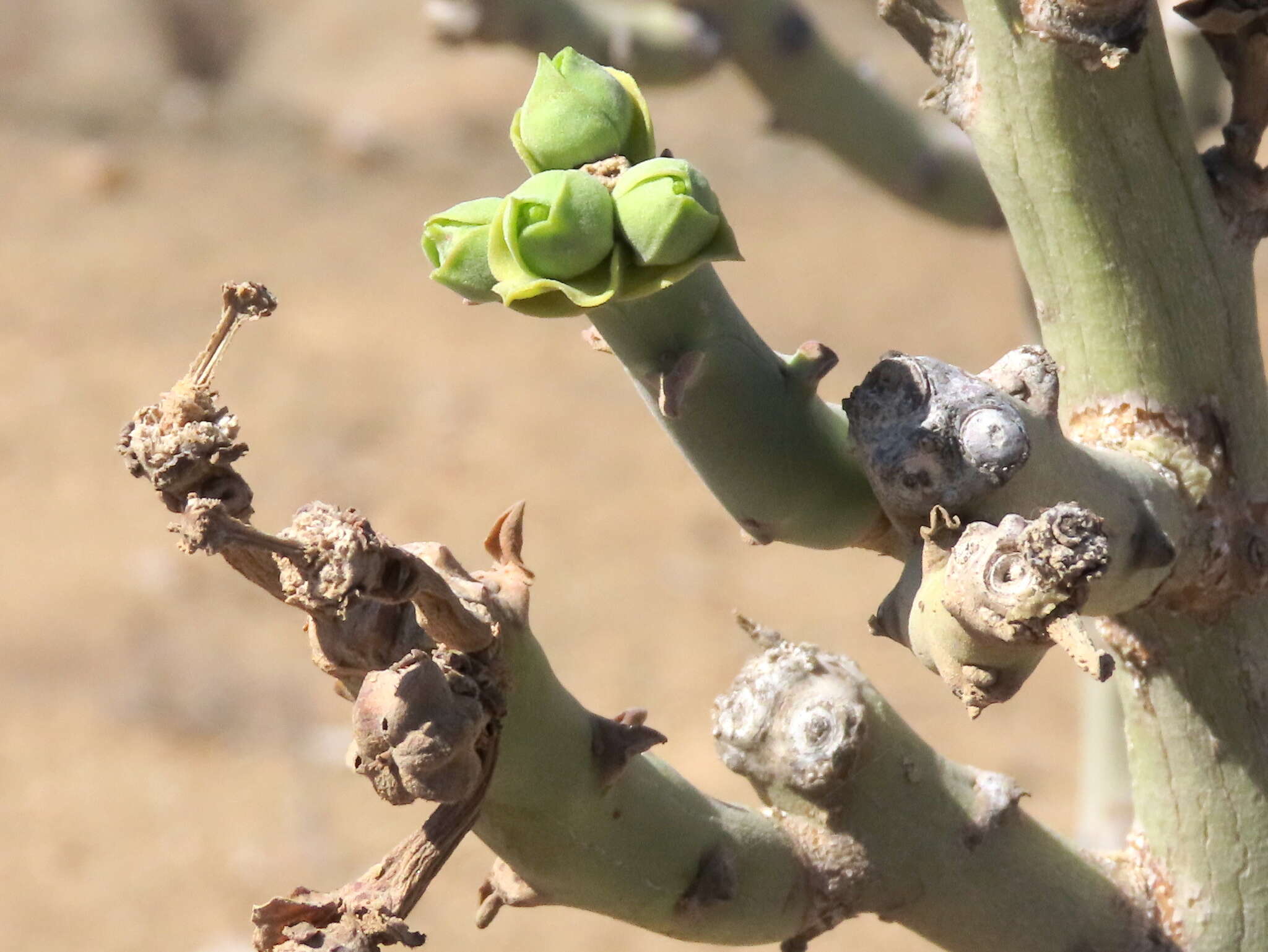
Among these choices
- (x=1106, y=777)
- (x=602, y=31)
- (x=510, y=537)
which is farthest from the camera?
(x=1106, y=777)

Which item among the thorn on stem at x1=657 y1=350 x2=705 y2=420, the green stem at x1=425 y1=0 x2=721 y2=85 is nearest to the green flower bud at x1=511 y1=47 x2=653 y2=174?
the thorn on stem at x1=657 y1=350 x2=705 y2=420

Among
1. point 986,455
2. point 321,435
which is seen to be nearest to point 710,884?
point 986,455

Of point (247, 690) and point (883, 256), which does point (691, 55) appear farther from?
point (883, 256)

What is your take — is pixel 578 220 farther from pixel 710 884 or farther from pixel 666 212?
pixel 710 884

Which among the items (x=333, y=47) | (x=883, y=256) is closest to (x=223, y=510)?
(x=883, y=256)

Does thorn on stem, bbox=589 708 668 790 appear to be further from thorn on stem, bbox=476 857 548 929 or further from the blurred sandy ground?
the blurred sandy ground

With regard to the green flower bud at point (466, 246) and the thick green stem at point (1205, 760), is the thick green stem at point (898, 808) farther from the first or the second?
the green flower bud at point (466, 246)
